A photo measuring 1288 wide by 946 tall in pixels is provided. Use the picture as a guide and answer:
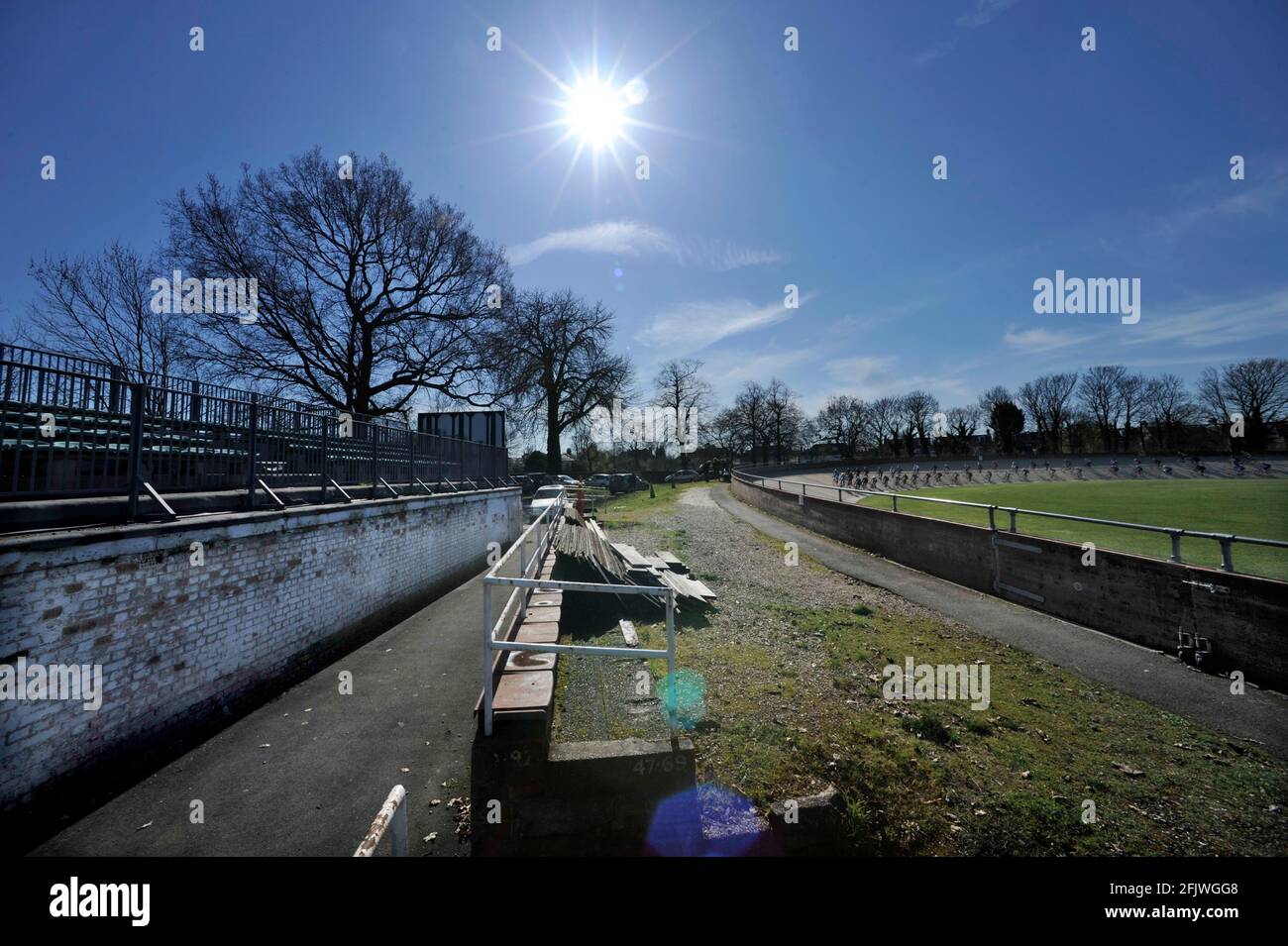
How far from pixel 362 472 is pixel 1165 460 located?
71535 millimetres

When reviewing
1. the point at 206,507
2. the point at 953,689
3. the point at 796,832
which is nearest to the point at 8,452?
the point at 206,507

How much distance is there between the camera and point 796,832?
3564 millimetres

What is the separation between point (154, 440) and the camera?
5.59 m

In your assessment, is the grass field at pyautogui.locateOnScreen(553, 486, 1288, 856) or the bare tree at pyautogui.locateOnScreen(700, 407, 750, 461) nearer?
the grass field at pyautogui.locateOnScreen(553, 486, 1288, 856)

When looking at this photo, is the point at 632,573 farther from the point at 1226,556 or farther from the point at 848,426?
the point at 848,426

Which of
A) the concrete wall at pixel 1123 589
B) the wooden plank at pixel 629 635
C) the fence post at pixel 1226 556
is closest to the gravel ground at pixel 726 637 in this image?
the wooden plank at pixel 629 635

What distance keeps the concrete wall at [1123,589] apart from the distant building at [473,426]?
17.9 m

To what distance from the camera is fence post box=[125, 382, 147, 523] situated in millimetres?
5039

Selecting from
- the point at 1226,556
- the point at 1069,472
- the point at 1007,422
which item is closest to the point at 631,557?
the point at 1226,556

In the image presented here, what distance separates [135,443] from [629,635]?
602 centimetres

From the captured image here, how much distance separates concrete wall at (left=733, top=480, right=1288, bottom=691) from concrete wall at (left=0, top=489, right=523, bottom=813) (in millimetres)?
12637
